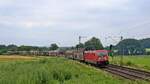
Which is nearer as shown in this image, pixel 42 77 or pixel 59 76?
pixel 42 77

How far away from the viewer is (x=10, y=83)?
24391 millimetres

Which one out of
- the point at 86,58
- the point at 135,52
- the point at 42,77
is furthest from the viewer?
the point at 135,52

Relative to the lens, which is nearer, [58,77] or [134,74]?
[58,77]

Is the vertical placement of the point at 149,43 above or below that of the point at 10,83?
above

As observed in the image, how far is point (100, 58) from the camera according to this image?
5281cm

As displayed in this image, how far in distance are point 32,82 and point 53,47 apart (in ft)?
567

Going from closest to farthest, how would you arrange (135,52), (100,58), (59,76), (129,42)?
(59,76) < (100,58) < (135,52) < (129,42)

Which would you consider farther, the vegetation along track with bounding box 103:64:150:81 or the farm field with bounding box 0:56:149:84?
the vegetation along track with bounding box 103:64:150:81

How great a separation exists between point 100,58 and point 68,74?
19580mm

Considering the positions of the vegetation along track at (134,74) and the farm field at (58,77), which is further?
the vegetation along track at (134,74)

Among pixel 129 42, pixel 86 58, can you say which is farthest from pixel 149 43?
pixel 86 58

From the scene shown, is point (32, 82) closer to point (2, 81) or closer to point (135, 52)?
point (2, 81)

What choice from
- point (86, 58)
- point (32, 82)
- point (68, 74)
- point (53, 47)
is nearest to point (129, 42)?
point (53, 47)

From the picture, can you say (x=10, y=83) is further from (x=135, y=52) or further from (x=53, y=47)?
(x=53, y=47)
